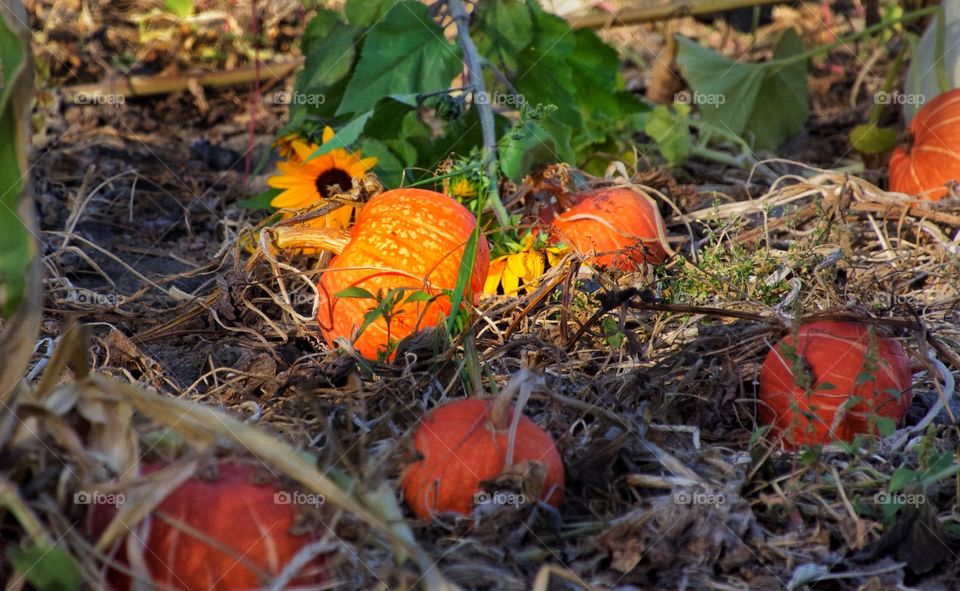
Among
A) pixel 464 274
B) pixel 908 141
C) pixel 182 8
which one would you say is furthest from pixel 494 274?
pixel 182 8

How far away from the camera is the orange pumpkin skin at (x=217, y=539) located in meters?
1.34

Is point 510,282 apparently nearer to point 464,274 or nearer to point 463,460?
point 464,274

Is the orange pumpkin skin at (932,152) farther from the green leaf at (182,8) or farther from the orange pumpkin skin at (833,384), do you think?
the green leaf at (182,8)

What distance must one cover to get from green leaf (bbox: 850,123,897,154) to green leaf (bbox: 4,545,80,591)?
2.92 meters

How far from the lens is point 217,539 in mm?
1369

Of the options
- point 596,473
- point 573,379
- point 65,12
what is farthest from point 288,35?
point 596,473

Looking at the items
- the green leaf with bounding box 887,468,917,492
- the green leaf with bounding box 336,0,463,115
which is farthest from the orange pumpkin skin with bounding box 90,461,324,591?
the green leaf with bounding box 336,0,463,115

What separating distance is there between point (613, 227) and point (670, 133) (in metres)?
0.93

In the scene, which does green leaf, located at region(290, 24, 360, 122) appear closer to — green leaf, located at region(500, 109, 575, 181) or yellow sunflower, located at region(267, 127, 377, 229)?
yellow sunflower, located at region(267, 127, 377, 229)

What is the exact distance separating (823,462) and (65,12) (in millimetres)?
4087

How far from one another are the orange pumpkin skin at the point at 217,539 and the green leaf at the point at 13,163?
0.31 metres

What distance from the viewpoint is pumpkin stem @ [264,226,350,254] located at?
2.33m

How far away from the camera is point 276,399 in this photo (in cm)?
204

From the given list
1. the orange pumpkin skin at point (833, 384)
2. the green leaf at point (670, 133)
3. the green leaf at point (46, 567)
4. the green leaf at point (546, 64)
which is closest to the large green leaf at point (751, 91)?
the green leaf at point (670, 133)
